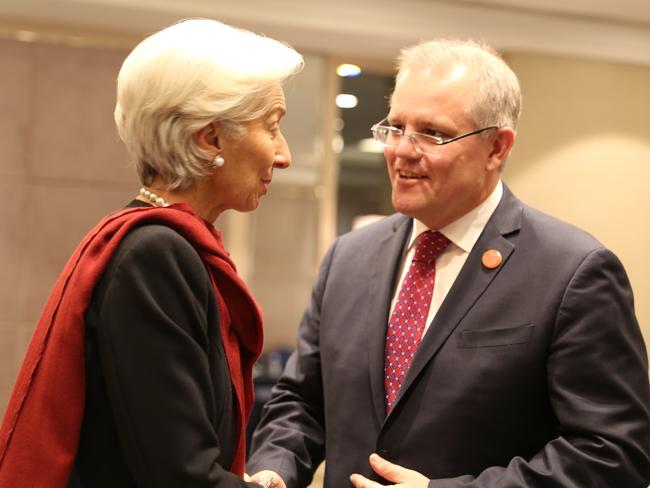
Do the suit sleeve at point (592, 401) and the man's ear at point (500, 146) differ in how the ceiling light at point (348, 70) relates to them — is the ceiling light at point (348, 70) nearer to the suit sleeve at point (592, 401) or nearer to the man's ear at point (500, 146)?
the man's ear at point (500, 146)

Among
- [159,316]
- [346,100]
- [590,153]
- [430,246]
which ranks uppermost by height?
[159,316]

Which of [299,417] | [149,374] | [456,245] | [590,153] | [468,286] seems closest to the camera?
[149,374]

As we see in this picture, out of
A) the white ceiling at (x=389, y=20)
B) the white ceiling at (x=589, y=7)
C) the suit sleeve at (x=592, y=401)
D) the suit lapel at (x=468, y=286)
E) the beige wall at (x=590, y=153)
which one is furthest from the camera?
the beige wall at (x=590, y=153)

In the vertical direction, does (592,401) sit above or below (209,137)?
below

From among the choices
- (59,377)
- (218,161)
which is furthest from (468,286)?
(59,377)

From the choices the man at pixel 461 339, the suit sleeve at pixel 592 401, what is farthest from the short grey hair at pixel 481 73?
the suit sleeve at pixel 592 401

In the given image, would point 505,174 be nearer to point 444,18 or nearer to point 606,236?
point 606,236

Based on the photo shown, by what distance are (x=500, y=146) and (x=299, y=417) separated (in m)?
0.83

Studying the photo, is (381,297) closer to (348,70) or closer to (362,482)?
(362,482)

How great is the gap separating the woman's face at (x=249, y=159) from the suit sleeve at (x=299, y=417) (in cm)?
72

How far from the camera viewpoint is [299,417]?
6.58 feet

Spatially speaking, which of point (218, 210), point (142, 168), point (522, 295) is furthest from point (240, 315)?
point (522, 295)

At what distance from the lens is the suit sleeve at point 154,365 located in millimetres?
1143

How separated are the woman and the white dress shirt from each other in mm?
627
